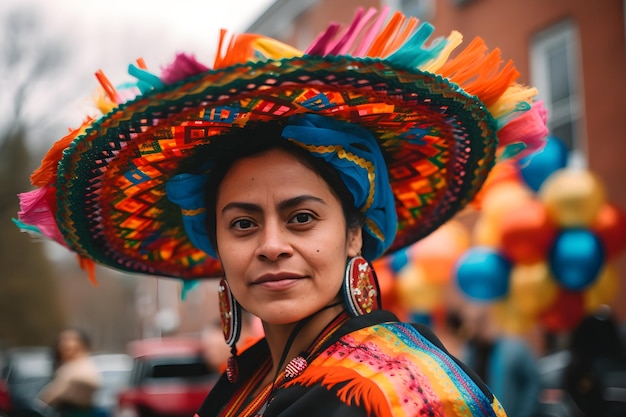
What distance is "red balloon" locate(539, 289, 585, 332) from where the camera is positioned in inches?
227

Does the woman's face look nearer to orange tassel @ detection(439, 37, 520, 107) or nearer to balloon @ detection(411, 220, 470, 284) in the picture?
orange tassel @ detection(439, 37, 520, 107)

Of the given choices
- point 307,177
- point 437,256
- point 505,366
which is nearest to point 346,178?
point 307,177

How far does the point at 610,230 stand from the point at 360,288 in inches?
166

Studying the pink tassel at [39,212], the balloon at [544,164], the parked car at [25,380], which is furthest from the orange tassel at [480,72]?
the parked car at [25,380]

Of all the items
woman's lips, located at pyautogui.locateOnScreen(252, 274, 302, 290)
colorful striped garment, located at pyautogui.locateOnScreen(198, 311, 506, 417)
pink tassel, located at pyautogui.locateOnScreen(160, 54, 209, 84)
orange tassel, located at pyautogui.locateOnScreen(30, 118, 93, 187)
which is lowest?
colorful striped garment, located at pyautogui.locateOnScreen(198, 311, 506, 417)

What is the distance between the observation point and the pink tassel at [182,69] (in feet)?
4.98

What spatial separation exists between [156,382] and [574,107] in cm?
602

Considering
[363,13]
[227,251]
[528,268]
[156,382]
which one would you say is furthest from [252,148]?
[156,382]

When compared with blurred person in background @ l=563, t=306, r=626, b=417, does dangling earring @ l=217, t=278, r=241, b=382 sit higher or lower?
higher

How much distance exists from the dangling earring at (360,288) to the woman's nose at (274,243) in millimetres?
179

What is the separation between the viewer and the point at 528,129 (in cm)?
208

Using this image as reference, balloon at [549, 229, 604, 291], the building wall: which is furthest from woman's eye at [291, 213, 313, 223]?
the building wall

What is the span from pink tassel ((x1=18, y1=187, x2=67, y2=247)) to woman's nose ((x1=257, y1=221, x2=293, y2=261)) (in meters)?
0.62

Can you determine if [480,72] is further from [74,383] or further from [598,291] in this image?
[74,383]
